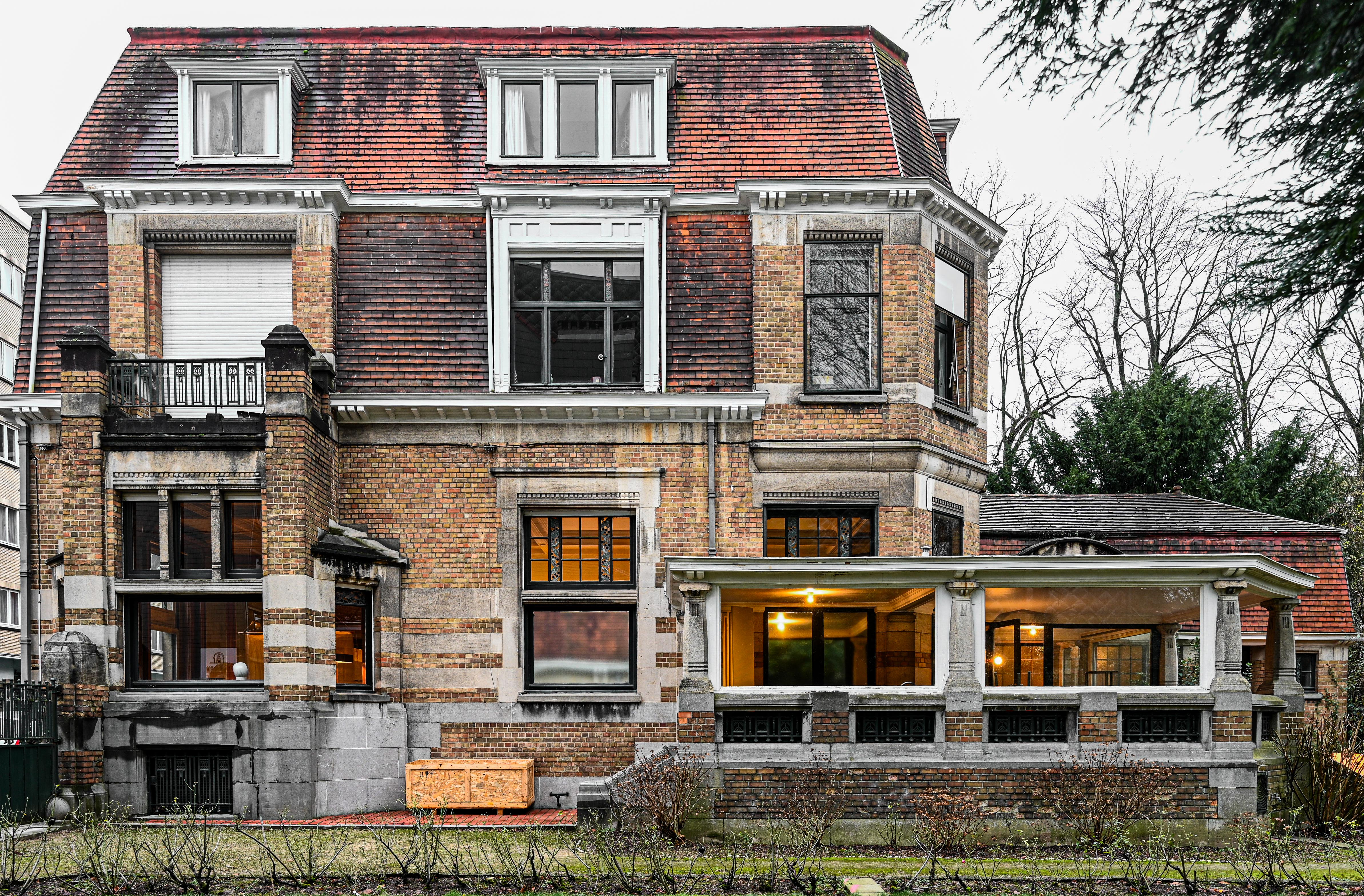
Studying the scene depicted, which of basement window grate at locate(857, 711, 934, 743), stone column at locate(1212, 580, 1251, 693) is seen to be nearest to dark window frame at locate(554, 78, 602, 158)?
basement window grate at locate(857, 711, 934, 743)

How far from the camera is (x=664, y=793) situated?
11555 millimetres

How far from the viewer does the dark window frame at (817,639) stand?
52.5 feet

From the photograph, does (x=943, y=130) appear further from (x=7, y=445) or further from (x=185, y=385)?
(x=7, y=445)

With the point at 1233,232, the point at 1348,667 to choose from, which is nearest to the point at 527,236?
the point at 1233,232

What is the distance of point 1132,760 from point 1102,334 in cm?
2581

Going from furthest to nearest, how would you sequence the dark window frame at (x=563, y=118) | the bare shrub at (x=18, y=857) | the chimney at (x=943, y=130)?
the chimney at (x=943, y=130) < the dark window frame at (x=563, y=118) < the bare shrub at (x=18, y=857)

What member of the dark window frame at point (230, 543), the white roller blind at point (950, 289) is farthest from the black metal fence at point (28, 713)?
the white roller blind at point (950, 289)

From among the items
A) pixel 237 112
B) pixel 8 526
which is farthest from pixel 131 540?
pixel 8 526

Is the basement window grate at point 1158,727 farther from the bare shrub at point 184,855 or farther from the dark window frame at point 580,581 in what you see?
the bare shrub at point 184,855

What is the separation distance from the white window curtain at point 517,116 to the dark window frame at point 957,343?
691cm

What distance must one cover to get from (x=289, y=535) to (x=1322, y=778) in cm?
1381

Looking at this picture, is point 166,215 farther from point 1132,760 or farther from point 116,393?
point 1132,760

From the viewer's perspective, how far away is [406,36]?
1731 centimetres

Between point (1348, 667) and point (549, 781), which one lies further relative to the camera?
point (1348, 667)
